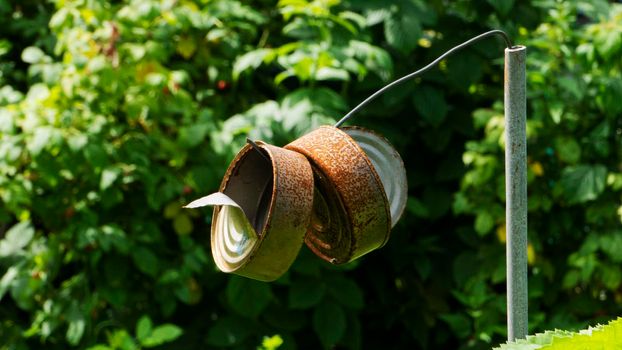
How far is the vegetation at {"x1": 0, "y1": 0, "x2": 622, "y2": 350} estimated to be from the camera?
3.68 meters

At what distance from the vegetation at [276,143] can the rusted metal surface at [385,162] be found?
1.61 m

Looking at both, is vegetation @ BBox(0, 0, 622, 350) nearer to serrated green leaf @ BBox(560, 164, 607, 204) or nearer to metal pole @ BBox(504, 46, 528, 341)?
serrated green leaf @ BBox(560, 164, 607, 204)

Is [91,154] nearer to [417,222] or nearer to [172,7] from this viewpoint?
[172,7]

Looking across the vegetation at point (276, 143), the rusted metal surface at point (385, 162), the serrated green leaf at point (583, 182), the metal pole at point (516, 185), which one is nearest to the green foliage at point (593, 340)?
the metal pole at point (516, 185)

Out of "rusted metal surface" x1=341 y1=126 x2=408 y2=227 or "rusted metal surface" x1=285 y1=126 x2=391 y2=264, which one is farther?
"rusted metal surface" x1=341 y1=126 x2=408 y2=227

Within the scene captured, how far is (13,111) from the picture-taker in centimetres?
366

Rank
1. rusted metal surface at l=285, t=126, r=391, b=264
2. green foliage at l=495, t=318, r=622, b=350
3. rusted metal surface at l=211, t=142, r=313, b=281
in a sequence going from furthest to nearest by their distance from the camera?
rusted metal surface at l=285, t=126, r=391, b=264
rusted metal surface at l=211, t=142, r=313, b=281
green foliage at l=495, t=318, r=622, b=350

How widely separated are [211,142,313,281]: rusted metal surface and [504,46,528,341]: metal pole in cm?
39

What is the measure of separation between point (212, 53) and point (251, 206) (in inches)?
95.1

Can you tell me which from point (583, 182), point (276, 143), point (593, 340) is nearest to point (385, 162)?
point (593, 340)

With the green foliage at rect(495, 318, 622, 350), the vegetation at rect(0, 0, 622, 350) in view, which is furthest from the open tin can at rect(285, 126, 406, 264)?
the vegetation at rect(0, 0, 622, 350)

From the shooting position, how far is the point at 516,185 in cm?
190

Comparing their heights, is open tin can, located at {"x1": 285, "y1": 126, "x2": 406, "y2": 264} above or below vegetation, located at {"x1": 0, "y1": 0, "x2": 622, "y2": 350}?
above

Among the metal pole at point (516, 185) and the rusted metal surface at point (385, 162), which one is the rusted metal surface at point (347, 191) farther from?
the metal pole at point (516, 185)
